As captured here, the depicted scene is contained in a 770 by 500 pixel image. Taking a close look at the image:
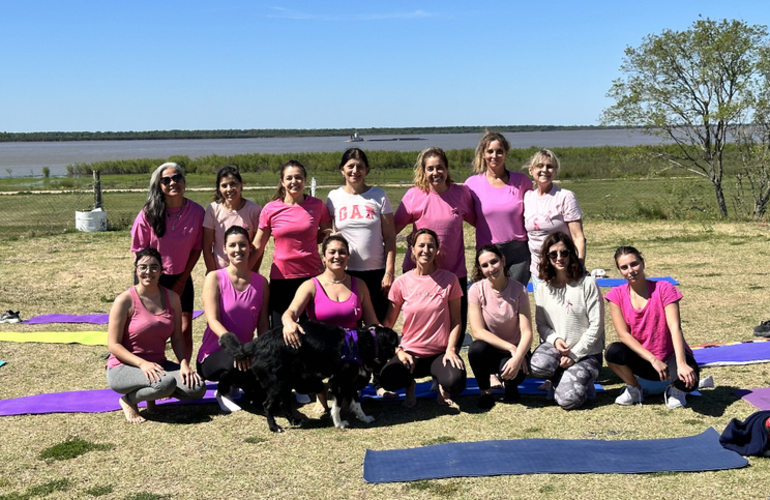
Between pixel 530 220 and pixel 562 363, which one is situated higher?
pixel 530 220

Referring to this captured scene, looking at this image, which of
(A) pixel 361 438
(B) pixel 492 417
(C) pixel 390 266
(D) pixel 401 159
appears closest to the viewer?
(A) pixel 361 438

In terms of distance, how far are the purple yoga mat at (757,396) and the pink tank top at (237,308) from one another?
3.25 metres

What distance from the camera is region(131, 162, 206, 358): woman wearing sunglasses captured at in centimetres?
499

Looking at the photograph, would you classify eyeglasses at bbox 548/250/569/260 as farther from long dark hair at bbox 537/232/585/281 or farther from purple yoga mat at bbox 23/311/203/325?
purple yoga mat at bbox 23/311/203/325

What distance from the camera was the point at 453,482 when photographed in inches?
141

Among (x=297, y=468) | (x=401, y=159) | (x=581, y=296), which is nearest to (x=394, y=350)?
(x=297, y=468)

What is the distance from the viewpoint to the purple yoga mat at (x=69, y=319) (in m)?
7.81

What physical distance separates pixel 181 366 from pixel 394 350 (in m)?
1.37

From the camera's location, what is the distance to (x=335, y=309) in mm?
4688

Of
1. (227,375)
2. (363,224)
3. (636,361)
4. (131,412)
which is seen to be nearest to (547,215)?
(636,361)

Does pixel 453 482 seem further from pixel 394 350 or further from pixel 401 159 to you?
pixel 401 159

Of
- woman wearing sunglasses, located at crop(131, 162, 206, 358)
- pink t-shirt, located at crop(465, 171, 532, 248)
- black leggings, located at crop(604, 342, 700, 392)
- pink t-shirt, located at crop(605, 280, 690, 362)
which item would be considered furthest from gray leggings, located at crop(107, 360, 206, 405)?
pink t-shirt, located at crop(605, 280, 690, 362)

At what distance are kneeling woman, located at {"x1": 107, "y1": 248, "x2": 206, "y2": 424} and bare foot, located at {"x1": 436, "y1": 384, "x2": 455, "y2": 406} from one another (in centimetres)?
154

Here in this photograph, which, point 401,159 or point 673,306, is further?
point 401,159
